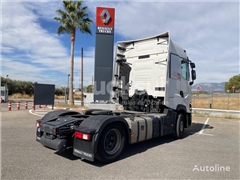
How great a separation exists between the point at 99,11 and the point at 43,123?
8729 mm

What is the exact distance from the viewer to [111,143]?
4.94m

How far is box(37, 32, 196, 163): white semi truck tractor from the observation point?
4.54 meters

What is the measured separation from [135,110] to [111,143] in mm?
3022

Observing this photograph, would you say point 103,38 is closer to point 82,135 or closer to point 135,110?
point 135,110

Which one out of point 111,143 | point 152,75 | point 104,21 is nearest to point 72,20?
point 104,21

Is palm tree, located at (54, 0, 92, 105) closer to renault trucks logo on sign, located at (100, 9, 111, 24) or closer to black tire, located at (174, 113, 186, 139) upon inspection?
renault trucks logo on sign, located at (100, 9, 111, 24)

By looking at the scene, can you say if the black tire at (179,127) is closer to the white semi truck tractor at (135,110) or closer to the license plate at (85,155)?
the white semi truck tractor at (135,110)

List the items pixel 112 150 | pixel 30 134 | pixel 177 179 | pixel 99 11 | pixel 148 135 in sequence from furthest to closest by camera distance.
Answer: pixel 99 11, pixel 30 134, pixel 148 135, pixel 112 150, pixel 177 179

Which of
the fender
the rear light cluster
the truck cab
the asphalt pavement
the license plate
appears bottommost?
the asphalt pavement

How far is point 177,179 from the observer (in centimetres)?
390

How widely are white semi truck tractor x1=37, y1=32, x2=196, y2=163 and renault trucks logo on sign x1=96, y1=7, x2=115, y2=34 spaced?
3834 millimetres

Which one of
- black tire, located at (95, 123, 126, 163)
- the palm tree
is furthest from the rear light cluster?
the palm tree

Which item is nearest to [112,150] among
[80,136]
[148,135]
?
[80,136]

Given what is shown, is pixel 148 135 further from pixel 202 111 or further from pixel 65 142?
pixel 202 111
